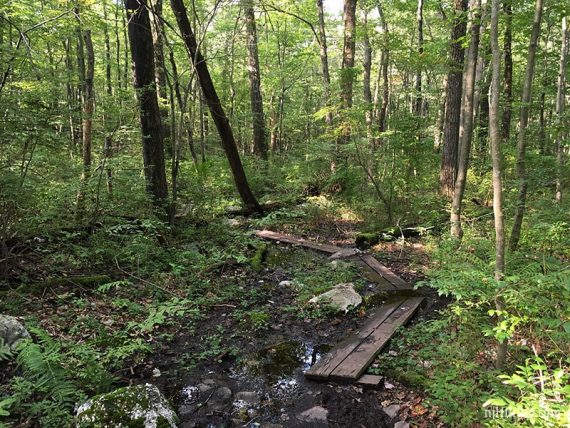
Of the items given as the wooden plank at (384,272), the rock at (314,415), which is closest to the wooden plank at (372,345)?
the rock at (314,415)

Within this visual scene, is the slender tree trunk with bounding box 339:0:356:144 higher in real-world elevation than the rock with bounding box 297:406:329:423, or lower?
higher

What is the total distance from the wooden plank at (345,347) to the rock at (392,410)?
29.1 inches

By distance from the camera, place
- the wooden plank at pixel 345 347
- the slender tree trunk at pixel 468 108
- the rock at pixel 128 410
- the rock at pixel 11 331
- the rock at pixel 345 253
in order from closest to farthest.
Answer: the rock at pixel 128 410 < the rock at pixel 11 331 < the wooden plank at pixel 345 347 < the slender tree trunk at pixel 468 108 < the rock at pixel 345 253

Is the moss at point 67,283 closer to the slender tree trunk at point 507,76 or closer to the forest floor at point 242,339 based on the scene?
the forest floor at point 242,339

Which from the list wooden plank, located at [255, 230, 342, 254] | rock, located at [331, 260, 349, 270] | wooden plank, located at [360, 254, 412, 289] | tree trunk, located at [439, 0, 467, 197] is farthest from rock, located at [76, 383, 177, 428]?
tree trunk, located at [439, 0, 467, 197]

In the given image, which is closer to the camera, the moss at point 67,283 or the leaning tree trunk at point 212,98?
the moss at point 67,283

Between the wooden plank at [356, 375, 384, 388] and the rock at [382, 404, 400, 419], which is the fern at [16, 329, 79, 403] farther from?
the rock at [382, 404, 400, 419]

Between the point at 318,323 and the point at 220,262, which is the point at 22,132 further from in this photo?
the point at 318,323

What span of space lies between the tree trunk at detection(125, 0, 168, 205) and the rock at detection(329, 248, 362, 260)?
13.3ft

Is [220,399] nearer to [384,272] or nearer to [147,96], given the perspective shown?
[384,272]

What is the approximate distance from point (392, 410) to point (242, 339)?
2244 mm

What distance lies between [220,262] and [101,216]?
2394mm

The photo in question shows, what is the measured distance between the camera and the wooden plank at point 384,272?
676cm

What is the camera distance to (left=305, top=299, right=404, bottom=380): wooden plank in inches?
171
